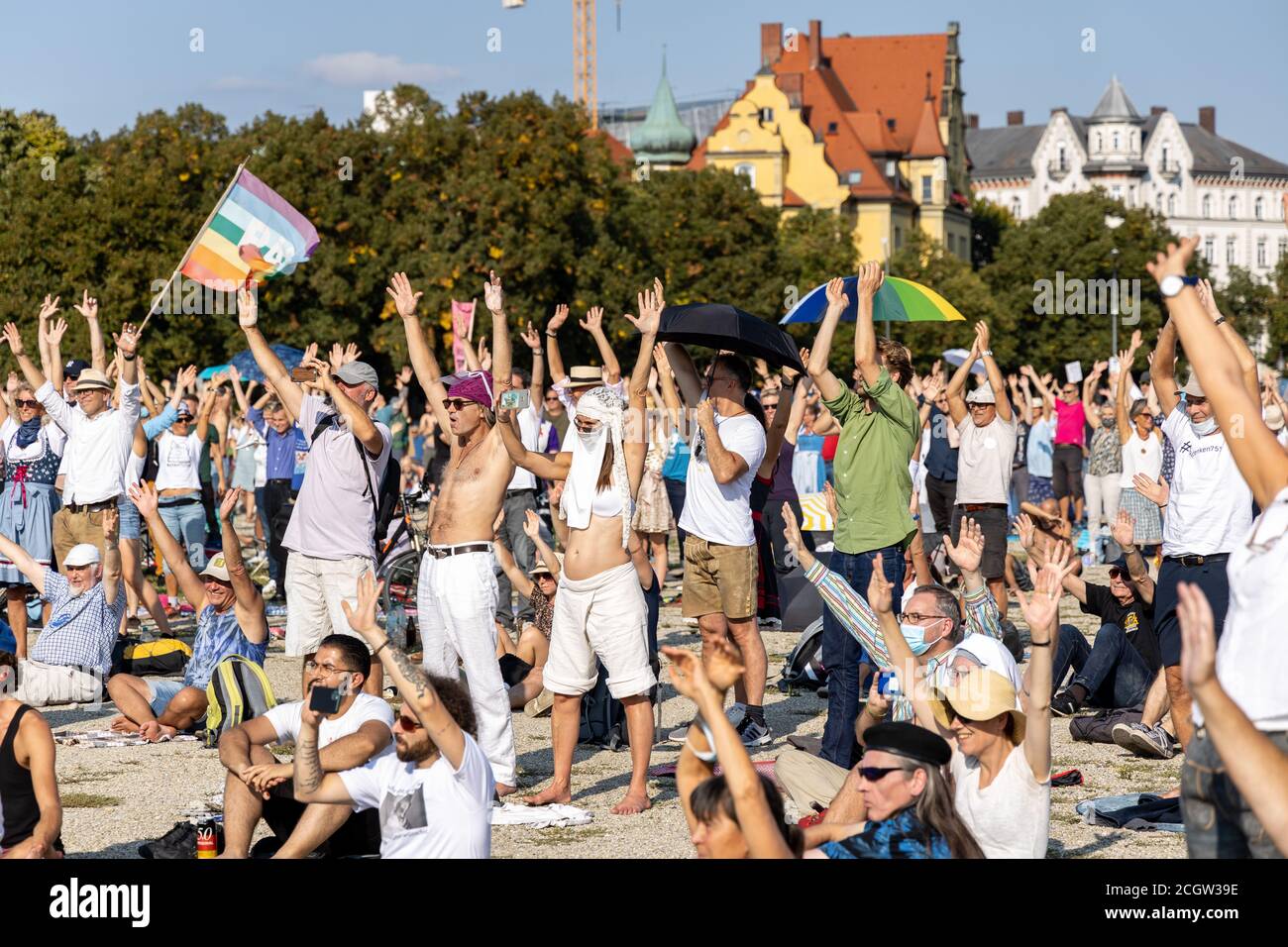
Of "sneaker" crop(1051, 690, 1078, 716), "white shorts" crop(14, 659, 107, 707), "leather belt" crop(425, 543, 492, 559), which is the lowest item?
"sneaker" crop(1051, 690, 1078, 716)

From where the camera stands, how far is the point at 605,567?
26.2 feet

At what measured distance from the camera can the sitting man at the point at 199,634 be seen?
937 cm

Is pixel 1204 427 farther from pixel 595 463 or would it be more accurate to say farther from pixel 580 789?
pixel 580 789

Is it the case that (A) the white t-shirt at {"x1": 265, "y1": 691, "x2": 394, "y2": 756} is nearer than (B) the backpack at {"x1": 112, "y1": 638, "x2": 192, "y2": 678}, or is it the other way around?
(A) the white t-shirt at {"x1": 265, "y1": 691, "x2": 394, "y2": 756}

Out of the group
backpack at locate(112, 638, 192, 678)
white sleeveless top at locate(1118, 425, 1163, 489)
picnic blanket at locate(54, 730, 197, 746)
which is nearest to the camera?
picnic blanket at locate(54, 730, 197, 746)

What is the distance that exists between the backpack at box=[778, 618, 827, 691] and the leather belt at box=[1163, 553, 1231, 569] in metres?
3.55

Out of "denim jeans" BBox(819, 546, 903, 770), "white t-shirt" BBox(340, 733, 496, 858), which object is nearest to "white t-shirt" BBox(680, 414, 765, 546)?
"denim jeans" BBox(819, 546, 903, 770)

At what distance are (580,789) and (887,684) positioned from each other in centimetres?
206

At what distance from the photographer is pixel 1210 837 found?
4.18m

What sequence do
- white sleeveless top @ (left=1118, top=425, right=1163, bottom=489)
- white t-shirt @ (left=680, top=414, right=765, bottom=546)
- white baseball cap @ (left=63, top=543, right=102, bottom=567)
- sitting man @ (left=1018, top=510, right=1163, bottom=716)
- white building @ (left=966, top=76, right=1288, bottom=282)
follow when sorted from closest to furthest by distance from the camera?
white t-shirt @ (left=680, top=414, right=765, bottom=546) < sitting man @ (left=1018, top=510, right=1163, bottom=716) < white baseball cap @ (left=63, top=543, right=102, bottom=567) < white sleeveless top @ (left=1118, top=425, right=1163, bottom=489) < white building @ (left=966, top=76, right=1288, bottom=282)

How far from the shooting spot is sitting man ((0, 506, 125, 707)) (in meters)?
10.5

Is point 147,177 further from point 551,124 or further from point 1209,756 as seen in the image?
point 1209,756

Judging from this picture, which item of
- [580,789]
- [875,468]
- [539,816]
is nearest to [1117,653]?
[875,468]

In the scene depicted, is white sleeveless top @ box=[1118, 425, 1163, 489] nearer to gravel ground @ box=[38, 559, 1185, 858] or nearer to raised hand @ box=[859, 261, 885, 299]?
gravel ground @ box=[38, 559, 1185, 858]
